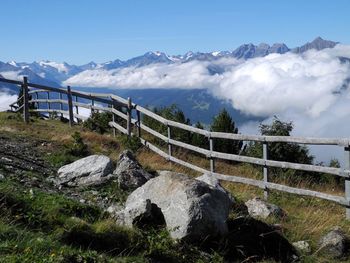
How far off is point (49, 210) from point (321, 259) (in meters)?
3.96

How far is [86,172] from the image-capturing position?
1023cm

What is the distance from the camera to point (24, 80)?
2130 cm

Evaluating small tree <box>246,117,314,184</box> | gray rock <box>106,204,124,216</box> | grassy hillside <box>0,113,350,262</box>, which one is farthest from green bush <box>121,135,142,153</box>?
small tree <box>246,117,314,184</box>

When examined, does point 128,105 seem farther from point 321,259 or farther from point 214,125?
point 214,125

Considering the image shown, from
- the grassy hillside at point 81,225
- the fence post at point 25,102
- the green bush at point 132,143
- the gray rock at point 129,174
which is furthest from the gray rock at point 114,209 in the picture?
the fence post at point 25,102

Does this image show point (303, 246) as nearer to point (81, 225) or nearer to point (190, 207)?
point (190, 207)

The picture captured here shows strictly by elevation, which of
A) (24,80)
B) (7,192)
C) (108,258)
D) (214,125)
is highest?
(24,80)

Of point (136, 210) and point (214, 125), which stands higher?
point (136, 210)

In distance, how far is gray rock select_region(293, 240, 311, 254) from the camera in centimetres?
767

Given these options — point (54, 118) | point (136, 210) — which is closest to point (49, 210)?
point (136, 210)

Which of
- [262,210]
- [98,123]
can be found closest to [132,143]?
[98,123]

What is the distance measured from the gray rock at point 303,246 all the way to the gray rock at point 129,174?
3.26m

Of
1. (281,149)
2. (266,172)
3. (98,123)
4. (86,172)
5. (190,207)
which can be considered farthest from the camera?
(281,149)

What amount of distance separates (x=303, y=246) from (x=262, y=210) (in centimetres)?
140
